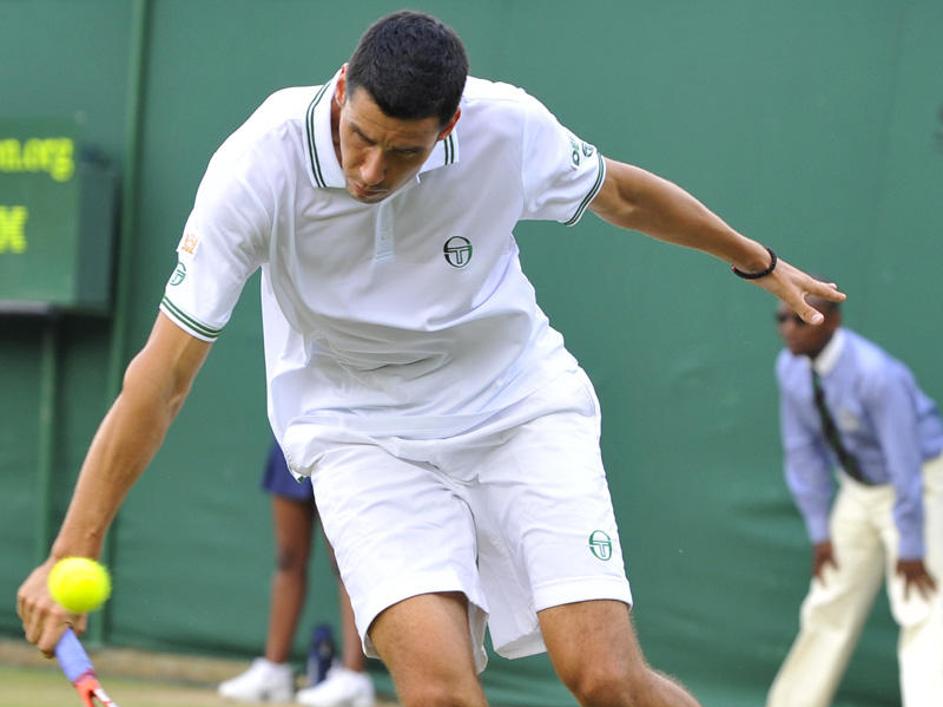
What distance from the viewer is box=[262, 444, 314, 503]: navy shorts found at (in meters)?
6.96

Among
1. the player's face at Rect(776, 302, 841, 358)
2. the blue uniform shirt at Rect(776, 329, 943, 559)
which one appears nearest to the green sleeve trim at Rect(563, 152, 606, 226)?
the player's face at Rect(776, 302, 841, 358)

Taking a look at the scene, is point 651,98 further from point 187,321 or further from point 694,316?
point 187,321

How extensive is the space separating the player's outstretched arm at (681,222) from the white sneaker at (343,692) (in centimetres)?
335

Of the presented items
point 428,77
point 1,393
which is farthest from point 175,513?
point 428,77

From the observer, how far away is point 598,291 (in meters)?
7.00

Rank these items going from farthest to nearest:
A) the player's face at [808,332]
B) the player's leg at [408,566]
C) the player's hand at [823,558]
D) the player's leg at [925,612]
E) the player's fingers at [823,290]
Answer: the player's hand at [823,558]
the player's face at [808,332]
the player's leg at [925,612]
the player's fingers at [823,290]
the player's leg at [408,566]

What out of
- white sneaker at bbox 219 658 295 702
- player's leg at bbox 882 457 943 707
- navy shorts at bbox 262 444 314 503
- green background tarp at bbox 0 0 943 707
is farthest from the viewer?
white sneaker at bbox 219 658 295 702

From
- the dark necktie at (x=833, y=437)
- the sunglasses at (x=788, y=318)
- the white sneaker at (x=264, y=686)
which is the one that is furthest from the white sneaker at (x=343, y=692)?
the sunglasses at (x=788, y=318)

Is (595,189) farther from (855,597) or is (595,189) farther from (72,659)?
(855,597)

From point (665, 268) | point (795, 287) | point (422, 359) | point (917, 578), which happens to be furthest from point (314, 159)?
point (665, 268)

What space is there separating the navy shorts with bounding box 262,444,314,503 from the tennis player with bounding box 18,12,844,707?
2952mm

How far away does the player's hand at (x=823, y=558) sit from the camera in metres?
6.25

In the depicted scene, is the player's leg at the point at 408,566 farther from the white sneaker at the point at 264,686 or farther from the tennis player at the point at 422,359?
the white sneaker at the point at 264,686

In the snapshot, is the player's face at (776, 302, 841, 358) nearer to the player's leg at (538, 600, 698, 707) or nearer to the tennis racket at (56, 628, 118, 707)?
the player's leg at (538, 600, 698, 707)
